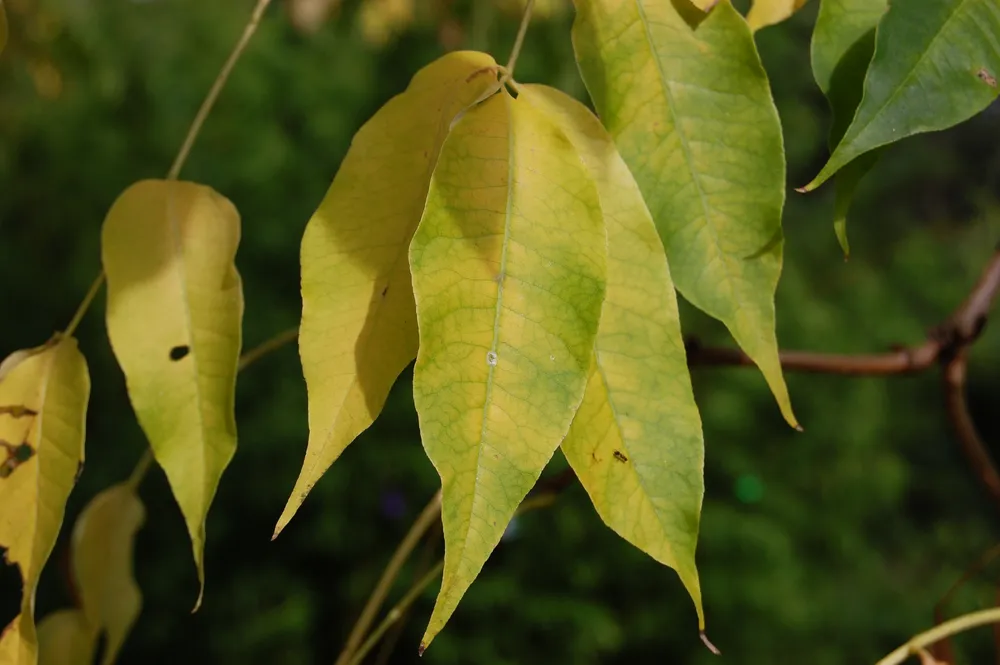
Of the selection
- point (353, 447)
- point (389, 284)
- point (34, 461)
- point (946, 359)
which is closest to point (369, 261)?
point (389, 284)

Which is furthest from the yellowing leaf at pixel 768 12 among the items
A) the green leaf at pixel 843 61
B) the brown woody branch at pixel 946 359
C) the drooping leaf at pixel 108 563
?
the drooping leaf at pixel 108 563

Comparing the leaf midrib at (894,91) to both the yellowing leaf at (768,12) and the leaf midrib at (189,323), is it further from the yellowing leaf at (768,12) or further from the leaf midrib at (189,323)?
the leaf midrib at (189,323)

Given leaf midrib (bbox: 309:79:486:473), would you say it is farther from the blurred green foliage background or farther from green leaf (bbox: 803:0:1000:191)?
the blurred green foliage background

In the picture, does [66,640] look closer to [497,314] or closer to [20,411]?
[20,411]

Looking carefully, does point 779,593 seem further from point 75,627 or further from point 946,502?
point 946,502

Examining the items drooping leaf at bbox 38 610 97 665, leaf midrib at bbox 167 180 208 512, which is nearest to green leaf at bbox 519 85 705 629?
leaf midrib at bbox 167 180 208 512

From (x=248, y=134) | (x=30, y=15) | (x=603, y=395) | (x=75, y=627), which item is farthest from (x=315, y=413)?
(x=30, y=15)
